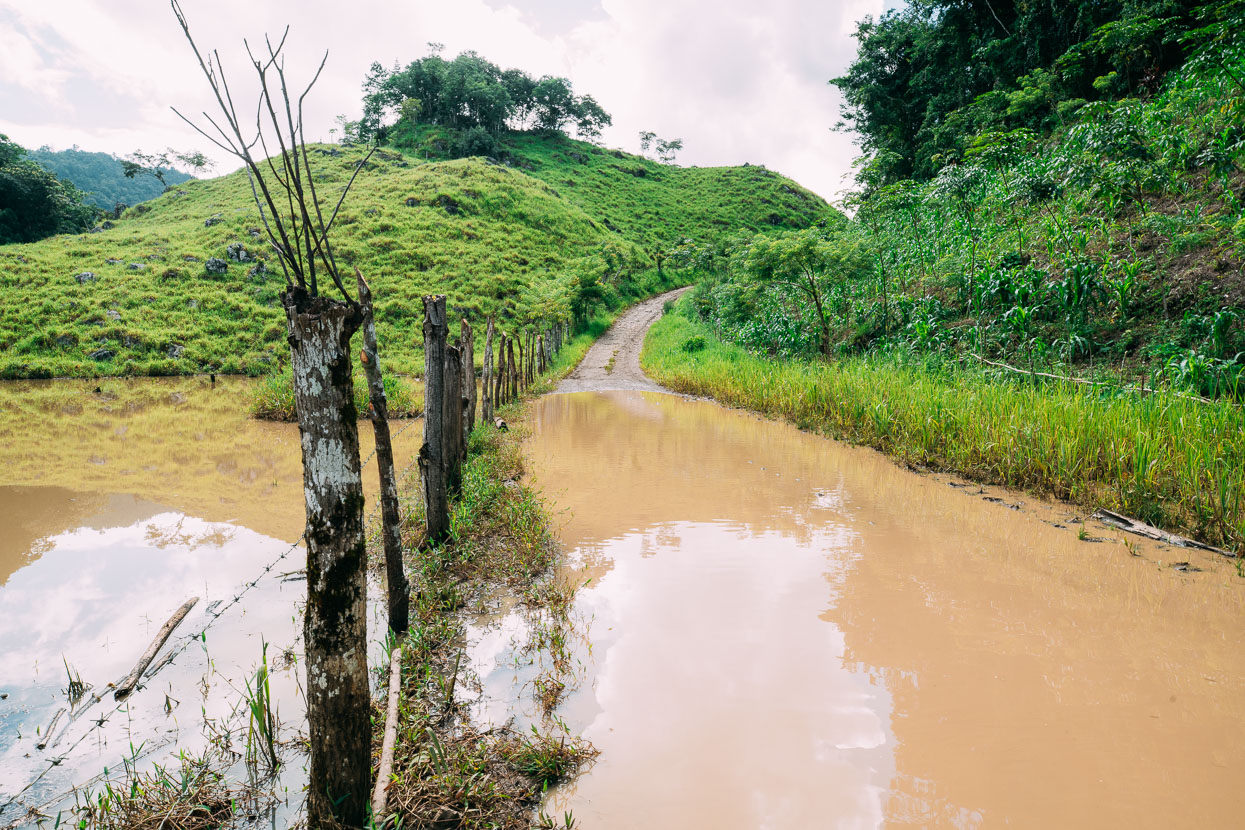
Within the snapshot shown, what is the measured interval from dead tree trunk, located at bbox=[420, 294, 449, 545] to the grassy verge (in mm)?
5324

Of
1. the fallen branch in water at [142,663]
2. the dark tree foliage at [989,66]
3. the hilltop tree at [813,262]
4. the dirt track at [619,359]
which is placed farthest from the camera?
the dirt track at [619,359]

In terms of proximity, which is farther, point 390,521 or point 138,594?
point 138,594

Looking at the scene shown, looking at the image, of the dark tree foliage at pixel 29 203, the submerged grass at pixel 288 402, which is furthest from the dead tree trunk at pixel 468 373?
the dark tree foliage at pixel 29 203

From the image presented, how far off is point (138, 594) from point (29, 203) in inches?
1696

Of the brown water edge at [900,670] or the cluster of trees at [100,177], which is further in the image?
the cluster of trees at [100,177]

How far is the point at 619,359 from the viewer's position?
21.6 metres

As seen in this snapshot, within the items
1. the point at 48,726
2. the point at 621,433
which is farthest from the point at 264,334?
the point at 48,726

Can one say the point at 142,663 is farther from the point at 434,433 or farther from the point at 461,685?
the point at 434,433

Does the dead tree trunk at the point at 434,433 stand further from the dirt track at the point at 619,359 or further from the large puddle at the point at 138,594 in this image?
the dirt track at the point at 619,359

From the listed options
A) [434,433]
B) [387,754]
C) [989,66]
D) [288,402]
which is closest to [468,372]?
[434,433]

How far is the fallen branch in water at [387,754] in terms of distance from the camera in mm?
1982

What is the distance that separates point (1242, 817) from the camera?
2082 mm

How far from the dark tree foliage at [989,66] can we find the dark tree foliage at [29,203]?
4277 centimetres

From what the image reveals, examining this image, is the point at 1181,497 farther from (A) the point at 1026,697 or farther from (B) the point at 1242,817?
(B) the point at 1242,817
